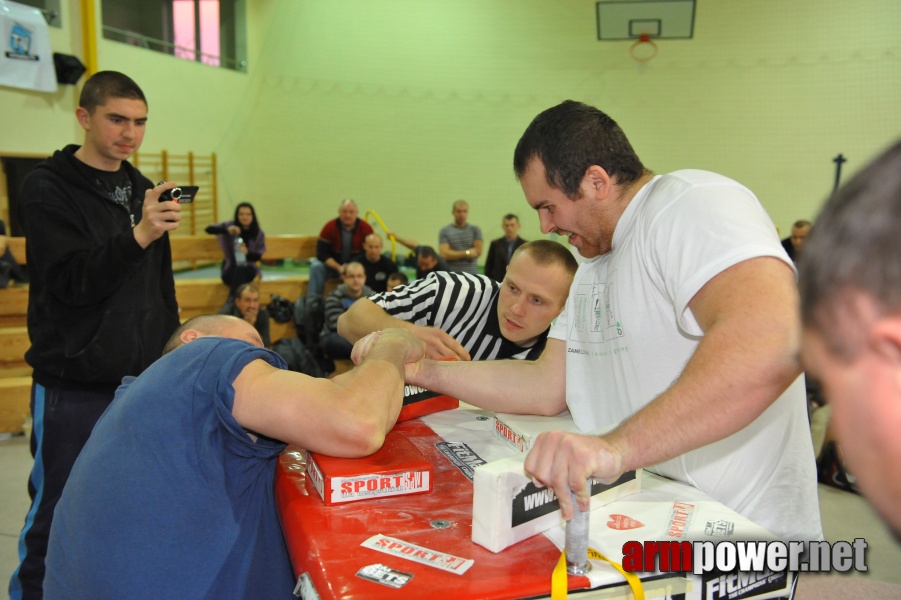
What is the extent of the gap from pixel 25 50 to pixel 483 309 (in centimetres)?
801

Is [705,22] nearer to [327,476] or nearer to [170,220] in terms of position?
[170,220]

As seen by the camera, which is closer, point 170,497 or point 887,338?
point 887,338

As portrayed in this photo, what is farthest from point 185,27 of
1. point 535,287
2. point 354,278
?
point 535,287

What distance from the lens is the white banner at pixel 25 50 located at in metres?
7.75

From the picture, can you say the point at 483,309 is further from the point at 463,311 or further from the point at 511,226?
the point at 511,226

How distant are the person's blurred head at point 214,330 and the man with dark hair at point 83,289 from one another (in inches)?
30.9

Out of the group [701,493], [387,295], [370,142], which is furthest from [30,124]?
[701,493]

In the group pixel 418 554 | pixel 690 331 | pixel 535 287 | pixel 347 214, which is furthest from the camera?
pixel 347 214

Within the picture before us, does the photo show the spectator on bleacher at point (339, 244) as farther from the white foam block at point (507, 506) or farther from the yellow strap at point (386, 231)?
the white foam block at point (507, 506)

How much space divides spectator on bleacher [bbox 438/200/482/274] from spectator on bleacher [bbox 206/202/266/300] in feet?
8.20

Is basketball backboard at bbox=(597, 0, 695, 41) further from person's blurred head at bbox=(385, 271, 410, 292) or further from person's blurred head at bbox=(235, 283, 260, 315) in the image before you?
person's blurred head at bbox=(235, 283, 260, 315)

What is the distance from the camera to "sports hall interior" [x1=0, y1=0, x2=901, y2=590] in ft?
33.0

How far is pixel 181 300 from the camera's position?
7.32 meters

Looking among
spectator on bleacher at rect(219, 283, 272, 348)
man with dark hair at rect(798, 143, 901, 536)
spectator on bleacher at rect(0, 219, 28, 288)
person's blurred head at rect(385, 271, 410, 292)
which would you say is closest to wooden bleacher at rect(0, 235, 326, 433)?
spectator on bleacher at rect(0, 219, 28, 288)
